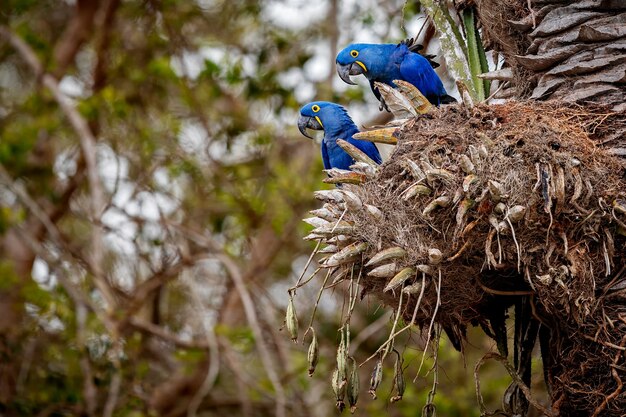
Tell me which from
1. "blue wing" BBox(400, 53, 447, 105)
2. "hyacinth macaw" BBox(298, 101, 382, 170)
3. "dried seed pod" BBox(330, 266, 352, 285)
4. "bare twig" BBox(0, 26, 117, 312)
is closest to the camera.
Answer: "dried seed pod" BBox(330, 266, 352, 285)

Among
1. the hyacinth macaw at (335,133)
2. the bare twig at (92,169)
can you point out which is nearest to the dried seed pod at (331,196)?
the hyacinth macaw at (335,133)

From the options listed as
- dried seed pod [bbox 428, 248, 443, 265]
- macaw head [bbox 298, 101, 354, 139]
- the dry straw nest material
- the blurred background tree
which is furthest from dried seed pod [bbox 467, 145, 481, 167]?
the blurred background tree

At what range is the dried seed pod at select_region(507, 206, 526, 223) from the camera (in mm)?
2963

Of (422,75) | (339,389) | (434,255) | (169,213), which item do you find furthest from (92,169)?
(434,255)

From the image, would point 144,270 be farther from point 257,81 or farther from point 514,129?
point 514,129

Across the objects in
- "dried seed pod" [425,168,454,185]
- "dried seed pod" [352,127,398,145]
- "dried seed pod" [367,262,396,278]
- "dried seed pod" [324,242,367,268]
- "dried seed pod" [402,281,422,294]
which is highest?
"dried seed pod" [352,127,398,145]

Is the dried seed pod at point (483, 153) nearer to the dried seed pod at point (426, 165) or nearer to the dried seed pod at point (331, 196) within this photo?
the dried seed pod at point (426, 165)

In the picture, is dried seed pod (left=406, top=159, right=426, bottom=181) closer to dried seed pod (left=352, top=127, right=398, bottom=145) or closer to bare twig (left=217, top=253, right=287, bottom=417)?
dried seed pod (left=352, top=127, right=398, bottom=145)

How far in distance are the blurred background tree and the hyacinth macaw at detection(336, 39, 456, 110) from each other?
4.92 ft

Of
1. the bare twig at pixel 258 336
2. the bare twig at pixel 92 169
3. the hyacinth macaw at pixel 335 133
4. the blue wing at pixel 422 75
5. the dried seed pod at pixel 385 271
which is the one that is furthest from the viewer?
the bare twig at pixel 92 169

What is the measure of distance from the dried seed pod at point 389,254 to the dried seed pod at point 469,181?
1.09 feet

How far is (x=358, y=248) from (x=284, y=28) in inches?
189

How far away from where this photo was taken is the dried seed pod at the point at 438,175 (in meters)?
3.10

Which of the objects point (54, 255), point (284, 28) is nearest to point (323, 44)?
Answer: point (284, 28)
